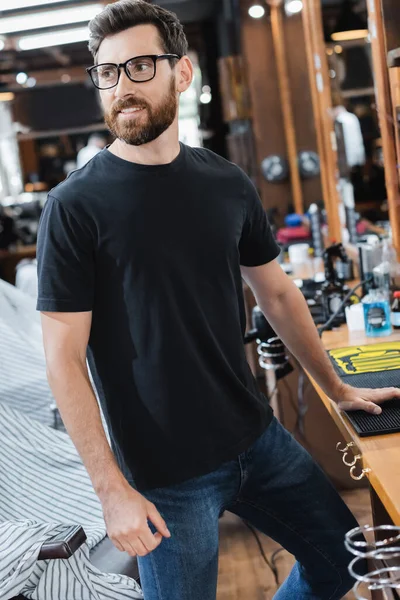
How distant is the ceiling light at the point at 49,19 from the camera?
7902mm

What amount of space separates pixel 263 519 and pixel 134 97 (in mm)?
1000

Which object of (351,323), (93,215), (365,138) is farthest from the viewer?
(365,138)

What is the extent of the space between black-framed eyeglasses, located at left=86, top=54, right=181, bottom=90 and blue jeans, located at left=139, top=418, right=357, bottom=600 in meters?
0.82

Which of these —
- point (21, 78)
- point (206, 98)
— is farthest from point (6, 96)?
point (206, 98)

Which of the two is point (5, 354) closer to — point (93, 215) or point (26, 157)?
point (93, 215)

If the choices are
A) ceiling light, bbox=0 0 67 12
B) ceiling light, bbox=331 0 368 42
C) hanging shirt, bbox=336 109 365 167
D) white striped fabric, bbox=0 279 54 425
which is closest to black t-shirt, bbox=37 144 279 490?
white striped fabric, bbox=0 279 54 425

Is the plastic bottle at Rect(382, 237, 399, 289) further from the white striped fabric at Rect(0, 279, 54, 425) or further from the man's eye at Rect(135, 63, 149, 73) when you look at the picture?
the man's eye at Rect(135, 63, 149, 73)

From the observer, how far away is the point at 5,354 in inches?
138

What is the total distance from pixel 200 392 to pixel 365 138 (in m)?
2.81

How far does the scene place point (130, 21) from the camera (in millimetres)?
1685

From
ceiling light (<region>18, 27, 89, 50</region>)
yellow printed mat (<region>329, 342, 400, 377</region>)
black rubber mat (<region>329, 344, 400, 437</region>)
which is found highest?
ceiling light (<region>18, 27, 89, 50</region>)

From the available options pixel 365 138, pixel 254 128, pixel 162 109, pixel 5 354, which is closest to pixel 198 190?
pixel 162 109

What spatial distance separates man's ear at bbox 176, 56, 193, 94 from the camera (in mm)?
1789

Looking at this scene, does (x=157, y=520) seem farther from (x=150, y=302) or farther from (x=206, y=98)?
(x=206, y=98)
